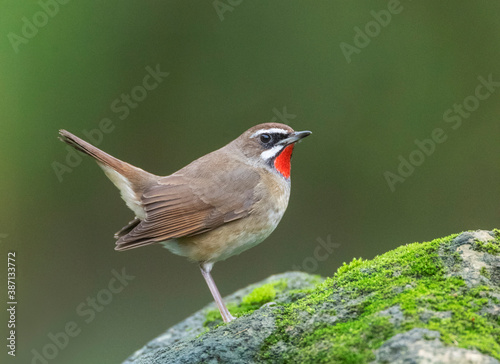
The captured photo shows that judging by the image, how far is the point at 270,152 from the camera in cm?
618

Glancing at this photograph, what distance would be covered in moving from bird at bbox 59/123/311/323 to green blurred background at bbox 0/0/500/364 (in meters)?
4.22

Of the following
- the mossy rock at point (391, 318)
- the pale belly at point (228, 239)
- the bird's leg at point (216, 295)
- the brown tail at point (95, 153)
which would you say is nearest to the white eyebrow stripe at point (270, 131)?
the pale belly at point (228, 239)

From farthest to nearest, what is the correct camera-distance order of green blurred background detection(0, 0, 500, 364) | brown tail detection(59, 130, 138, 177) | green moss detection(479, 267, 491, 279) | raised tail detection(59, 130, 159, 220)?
green blurred background detection(0, 0, 500, 364) < raised tail detection(59, 130, 159, 220) < brown tail detection(59, 130, 138, 177) < green moss detection(479, 267, 491, 279)

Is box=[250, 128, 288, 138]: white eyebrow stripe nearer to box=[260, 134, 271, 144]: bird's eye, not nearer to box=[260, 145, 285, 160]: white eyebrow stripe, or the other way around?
box=[260, 134, 271, 144]: bird's eye

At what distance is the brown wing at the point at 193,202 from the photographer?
5.45 m

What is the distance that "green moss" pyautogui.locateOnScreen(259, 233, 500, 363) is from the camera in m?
2.98

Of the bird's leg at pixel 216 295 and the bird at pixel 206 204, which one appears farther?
the bird at pixel 206 204

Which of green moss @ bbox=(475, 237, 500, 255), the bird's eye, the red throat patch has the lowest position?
green moss @ bbox=(475, 237, 500, 255)

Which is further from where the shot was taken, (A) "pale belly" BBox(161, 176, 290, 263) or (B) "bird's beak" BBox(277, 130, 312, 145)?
(B) "bird's beak" BBox(277, 130, 312, 145)

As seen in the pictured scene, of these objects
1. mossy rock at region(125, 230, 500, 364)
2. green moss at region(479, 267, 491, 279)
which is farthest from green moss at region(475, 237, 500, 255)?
green moss at region(479, 267, 491, 279)

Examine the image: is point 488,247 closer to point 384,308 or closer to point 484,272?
point 484,272

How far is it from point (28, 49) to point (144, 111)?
2.10 metres

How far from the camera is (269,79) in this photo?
33.9ft

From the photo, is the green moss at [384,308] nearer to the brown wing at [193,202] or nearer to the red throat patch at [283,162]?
the brown wing at [193,202]
